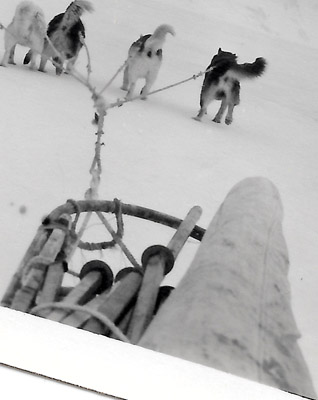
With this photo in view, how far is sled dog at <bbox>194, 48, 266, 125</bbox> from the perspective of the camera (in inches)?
56.0

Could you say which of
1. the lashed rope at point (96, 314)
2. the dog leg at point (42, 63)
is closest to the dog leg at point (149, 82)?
the dog leg at point (42, 63)

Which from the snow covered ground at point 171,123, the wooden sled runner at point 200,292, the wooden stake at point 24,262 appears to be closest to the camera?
the wooden sled runner at point 200,292

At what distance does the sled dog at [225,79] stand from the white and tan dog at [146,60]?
103 mm

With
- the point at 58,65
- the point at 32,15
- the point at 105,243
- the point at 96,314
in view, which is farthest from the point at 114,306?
the point at 32,15

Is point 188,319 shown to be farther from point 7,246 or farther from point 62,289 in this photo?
point 7,246

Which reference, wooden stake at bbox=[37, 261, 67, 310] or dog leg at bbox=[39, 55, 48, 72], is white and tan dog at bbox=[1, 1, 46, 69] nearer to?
dog leg at bbox=[39, 55, 48, 72]

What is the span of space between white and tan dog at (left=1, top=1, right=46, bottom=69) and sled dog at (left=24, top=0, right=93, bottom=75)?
0.05 feet

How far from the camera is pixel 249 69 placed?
1440 mm

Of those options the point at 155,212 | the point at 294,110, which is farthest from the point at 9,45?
the point at 294,110

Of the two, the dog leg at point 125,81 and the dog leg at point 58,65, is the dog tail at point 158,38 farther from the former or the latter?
the dog leg at point 58,65

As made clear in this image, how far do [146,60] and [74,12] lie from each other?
18 cm

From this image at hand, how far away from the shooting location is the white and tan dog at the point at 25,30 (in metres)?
1.45

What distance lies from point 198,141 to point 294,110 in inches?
7.7

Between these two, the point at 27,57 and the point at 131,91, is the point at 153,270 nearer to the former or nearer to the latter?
the point at 131,91
